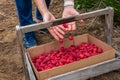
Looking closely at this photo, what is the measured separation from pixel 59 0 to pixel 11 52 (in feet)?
4.12

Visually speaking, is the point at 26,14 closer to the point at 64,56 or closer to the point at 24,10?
the point at 24,10

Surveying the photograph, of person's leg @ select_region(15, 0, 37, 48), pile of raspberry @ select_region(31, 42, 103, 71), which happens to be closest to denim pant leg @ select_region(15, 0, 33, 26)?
person's leg @ select_region(15, 0, 37, 48)

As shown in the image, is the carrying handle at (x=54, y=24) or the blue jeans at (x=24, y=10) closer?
the carrying handle at (x=54, y=24)

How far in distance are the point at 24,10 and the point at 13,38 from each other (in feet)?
1.59

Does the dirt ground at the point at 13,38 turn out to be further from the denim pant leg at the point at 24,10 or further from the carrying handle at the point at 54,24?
the carrying handle at the point at 54,24

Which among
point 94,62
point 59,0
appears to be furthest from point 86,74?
point 59,0

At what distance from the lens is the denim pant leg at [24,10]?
2539 mm

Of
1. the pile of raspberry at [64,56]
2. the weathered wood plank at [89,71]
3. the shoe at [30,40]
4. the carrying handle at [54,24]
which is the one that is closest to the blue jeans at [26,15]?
the shoe at [30,40]

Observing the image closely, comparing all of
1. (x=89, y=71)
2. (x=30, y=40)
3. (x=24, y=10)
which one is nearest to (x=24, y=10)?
(x=24, y=10)

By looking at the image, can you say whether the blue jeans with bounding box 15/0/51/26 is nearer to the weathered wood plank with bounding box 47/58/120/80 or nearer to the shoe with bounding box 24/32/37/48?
the shoe with bounding box 24/32/37/48

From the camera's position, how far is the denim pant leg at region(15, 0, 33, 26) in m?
2.54

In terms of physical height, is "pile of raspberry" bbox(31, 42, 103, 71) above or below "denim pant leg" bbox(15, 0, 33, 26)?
below

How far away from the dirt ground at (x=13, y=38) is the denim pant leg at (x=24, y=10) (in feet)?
1.01

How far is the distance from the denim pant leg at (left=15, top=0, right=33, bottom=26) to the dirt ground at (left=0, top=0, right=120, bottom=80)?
0.31 meters
